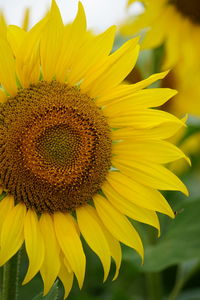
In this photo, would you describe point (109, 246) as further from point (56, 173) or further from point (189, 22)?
point (189, 22)

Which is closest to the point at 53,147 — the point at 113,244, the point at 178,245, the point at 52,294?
the point at 113,244

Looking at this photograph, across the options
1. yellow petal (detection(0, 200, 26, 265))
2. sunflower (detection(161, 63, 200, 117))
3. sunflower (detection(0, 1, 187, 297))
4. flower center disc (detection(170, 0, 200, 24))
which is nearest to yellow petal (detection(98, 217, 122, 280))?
sunflower (detection(0, 1, 187, 297))

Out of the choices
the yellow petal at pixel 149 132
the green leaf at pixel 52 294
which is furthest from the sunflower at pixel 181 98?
the green leaf at pixel 52 294

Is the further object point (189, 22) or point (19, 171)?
point (189, 22)

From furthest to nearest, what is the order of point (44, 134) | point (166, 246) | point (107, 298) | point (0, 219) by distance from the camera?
point (107, 298)
point (166, 246)
point (44, 134)
point (0, 219)

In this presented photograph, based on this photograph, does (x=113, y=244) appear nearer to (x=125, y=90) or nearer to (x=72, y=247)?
(x=72, y=247)

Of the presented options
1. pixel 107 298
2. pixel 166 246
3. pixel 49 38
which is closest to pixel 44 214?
pixel 49 38

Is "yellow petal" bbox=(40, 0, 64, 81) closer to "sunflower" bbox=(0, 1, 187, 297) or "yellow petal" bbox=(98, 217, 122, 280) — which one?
"sunflower" bbox=(0, 1, 187, 297)
